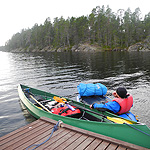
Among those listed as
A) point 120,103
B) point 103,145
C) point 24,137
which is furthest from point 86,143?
point 24,137

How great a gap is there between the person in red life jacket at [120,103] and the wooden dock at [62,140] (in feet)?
4.78

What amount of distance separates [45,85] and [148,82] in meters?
11.3

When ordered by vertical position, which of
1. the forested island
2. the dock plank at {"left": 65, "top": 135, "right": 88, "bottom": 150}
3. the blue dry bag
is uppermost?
the forested island

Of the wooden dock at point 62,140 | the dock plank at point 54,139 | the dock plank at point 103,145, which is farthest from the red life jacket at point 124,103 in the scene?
the dock plank at point 54,139

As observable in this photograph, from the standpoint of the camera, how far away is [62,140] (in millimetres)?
5215

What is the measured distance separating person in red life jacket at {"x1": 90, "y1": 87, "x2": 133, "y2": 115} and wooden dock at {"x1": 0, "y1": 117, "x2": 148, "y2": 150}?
1.46m

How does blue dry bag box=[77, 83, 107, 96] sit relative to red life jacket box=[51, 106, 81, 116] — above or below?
above

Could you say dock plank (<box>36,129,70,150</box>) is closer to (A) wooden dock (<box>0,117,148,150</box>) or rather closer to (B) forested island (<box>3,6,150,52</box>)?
(A) wooden dock (<box>0,117,148,150</box>)

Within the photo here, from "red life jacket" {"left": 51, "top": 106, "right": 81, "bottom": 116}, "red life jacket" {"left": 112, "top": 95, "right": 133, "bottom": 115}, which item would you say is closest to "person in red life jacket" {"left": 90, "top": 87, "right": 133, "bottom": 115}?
"red life jacket" {"left": 112, "top": 95, "right": 133, "bottom": 115}

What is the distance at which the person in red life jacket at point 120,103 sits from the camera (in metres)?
5.78

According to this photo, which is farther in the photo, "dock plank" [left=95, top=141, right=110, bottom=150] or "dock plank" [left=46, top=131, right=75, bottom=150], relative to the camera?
"dock plank" [left=46, top=131, right=75, bottom=150]

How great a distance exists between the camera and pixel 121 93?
5723mm

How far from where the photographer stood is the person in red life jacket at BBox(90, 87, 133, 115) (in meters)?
5.78

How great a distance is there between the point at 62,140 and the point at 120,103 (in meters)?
2.87
